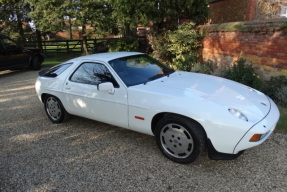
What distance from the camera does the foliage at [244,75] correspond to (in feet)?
18.5

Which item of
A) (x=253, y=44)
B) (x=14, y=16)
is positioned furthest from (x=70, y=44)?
(x=253, y=44)

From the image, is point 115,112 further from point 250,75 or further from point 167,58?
point 167,58

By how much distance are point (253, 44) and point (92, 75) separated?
15.1 ft

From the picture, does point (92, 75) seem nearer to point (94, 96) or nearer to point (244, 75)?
point (94, 96)

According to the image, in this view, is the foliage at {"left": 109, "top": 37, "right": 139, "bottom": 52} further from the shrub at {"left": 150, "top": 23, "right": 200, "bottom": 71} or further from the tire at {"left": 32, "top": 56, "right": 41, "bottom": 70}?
the tire at {"left": 32, "top": 56, "right": 41, "bottom": 70}

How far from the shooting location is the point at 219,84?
3.59 m

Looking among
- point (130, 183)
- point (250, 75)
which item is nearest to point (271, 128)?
point (130, 183)

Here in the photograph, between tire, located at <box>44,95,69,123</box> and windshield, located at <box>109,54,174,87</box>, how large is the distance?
1463mm

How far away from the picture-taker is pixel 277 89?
525 centimetres

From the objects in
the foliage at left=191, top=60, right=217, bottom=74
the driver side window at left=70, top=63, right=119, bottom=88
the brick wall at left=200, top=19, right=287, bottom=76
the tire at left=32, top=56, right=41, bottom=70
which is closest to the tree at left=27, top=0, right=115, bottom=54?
the tire at left=32, top=56, right=41, bottom=70

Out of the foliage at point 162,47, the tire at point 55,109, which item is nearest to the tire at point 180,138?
the tire at point 55,109

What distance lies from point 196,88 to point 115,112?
1.26 metres

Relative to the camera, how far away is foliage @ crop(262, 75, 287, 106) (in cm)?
503

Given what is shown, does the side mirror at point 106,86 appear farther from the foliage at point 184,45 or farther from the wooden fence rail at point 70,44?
the wooden fence rail at point 70,44
